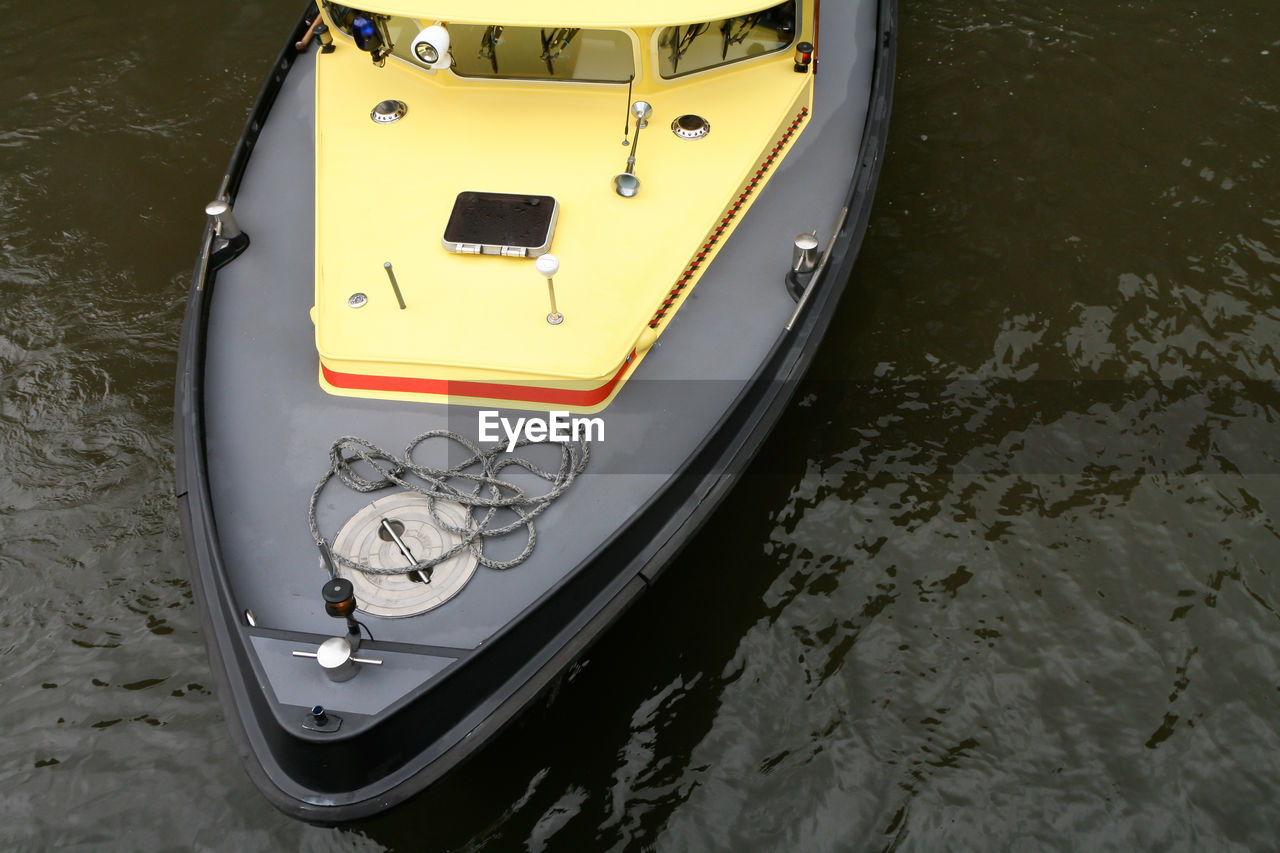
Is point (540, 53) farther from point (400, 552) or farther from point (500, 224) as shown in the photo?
point (400, 552)

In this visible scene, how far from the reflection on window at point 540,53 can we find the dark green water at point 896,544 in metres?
2.43

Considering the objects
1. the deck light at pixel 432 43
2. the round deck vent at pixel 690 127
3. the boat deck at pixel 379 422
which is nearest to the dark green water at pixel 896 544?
the boat deck at pixel 379 422

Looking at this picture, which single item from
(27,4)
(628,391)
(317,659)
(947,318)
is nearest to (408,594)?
(317,659)

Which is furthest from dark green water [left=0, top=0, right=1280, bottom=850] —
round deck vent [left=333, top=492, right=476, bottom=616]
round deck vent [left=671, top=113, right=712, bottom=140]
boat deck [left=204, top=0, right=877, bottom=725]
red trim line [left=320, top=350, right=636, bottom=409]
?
round deck vent [left=671, top=113, right=712, bottom=140]

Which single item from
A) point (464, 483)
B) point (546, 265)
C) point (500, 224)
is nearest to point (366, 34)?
point (500, 224)

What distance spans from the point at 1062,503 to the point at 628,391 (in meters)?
2.90

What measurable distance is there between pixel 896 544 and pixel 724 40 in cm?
326

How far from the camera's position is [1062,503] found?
19.6 ft

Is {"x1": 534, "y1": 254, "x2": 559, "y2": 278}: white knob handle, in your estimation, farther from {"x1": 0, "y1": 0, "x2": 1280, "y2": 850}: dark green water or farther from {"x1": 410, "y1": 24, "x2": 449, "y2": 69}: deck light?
{"x1": 0, "y1": 0, "x2": 1280, "y2": 850}: dark green water

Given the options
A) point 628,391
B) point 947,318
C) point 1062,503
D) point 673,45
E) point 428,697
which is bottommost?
point 1062,503

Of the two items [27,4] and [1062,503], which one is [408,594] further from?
[27,4]

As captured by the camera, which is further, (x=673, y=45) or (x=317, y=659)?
(x=673, y=45)

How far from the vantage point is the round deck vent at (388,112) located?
5.88 metres

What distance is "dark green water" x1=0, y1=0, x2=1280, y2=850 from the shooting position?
494cm
